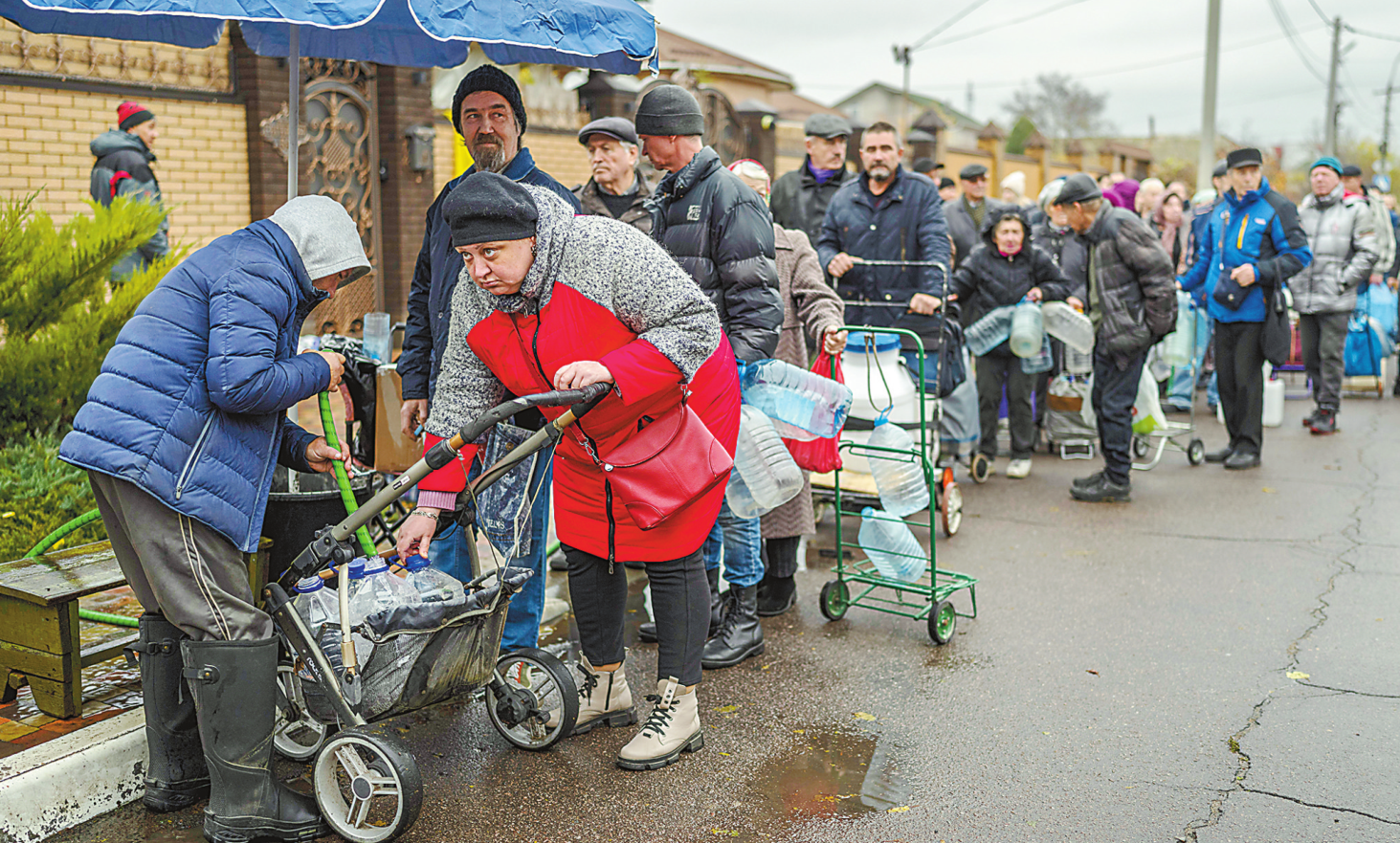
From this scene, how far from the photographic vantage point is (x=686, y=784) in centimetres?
391

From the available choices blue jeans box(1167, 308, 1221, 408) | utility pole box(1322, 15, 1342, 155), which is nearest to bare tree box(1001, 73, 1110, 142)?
utility pole box(1322, 15, 1342, 155)

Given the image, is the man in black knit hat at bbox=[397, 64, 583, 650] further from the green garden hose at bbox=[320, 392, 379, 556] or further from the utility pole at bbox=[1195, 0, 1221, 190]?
the utility pole at bbox=[1195, 0, 1221, 190]

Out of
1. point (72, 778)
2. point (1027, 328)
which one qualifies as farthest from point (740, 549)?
point (1027, 328)

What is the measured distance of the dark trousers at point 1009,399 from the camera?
8789mm

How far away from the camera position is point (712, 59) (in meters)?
27.3

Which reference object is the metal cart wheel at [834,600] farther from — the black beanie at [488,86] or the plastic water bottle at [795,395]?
the black beanie at [488,86]

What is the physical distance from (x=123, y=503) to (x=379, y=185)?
9.03 m

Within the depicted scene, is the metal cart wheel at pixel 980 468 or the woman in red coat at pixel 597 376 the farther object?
the metal cart wheel at pixel 980 468

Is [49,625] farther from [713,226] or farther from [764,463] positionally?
[713,226]

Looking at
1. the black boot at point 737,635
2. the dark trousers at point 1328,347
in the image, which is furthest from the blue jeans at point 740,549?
the dark trousers at point 1328,347

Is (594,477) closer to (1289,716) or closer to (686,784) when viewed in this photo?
(686,784)

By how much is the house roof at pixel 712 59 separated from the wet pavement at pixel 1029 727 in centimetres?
1980

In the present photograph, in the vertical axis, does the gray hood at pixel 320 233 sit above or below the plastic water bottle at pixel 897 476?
above

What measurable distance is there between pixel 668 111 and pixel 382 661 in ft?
7.72
